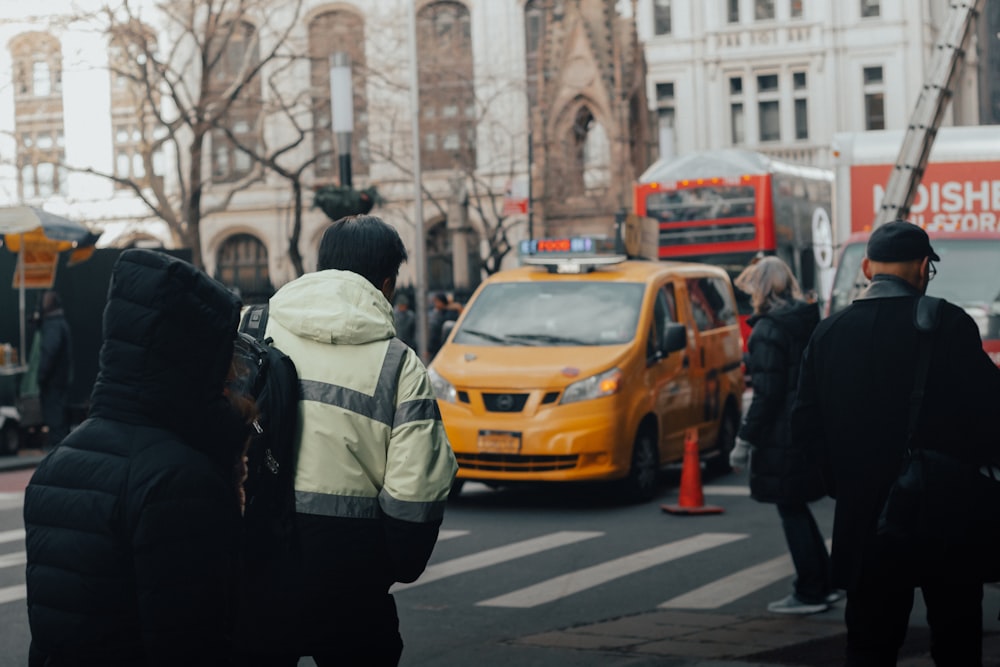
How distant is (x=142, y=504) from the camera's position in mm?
3055

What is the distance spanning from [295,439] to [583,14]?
40.1 m

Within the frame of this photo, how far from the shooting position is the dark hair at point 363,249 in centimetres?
422

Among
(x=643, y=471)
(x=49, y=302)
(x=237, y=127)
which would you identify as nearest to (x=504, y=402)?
(x=643, y=471)

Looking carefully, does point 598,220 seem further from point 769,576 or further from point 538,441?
point 769,576

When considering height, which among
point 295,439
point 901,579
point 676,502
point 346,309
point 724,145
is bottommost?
point 676,502

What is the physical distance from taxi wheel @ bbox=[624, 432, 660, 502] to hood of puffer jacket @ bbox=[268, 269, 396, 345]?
889 centimetres

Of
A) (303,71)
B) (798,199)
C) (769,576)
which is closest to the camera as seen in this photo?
(769,576)

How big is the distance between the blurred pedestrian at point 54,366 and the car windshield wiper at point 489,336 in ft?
21.9

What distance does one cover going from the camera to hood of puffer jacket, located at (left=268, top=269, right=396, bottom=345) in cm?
409

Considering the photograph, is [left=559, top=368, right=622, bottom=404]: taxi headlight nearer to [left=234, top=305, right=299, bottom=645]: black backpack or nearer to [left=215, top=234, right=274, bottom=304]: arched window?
[left=234, top=305, right=299, bottom=645]: black backpack

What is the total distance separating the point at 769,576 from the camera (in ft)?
31.1

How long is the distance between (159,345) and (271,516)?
98cm

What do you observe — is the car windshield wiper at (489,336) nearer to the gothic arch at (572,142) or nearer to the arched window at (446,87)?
the gothic arch at (572,142)

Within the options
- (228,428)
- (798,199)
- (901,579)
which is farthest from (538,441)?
(798,199)
